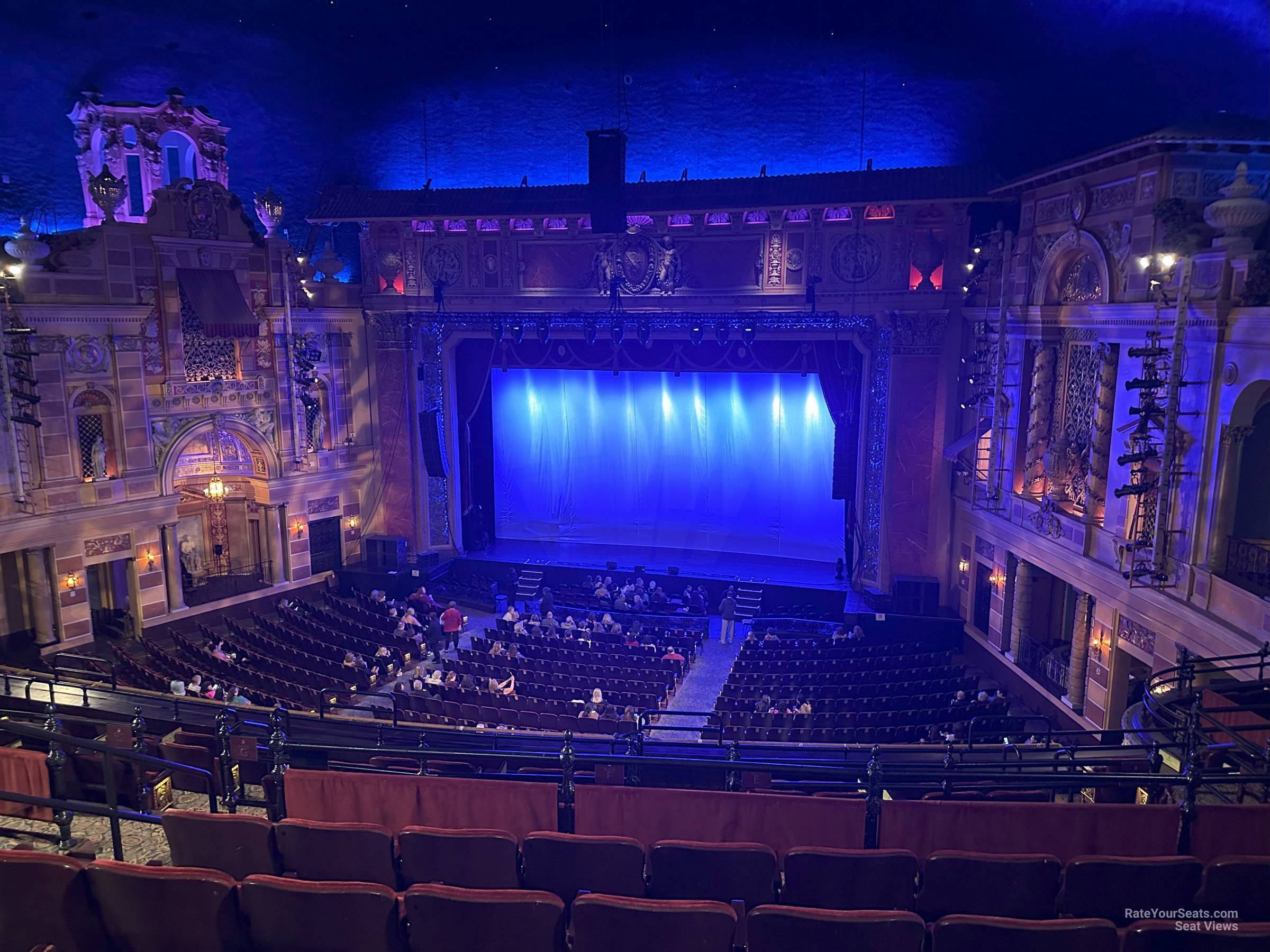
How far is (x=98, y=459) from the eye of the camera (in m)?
18.4

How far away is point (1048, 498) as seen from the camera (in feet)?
54.0

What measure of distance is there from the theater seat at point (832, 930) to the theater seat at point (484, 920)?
43.0 inches

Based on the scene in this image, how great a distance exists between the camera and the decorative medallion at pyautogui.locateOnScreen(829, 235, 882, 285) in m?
20.3

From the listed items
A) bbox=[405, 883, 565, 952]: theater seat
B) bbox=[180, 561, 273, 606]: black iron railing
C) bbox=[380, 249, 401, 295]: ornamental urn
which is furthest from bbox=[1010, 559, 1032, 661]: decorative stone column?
bbox=[180, 561, 273, 606]: black iron railing

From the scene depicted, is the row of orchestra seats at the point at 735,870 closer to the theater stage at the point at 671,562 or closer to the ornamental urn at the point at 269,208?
the theater stage at the point at 671,562

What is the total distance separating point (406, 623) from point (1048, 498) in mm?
13684

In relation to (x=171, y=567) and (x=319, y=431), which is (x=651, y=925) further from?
(x=319, y=431)

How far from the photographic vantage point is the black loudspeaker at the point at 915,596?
2052 cm

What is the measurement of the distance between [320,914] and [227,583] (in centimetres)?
1930

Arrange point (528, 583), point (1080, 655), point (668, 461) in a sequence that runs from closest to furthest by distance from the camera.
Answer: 1. point (1080, 655)
2. point (528, 583)
3. point (668, 461)

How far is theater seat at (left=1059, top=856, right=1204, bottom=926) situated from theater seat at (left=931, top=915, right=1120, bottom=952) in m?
0.70

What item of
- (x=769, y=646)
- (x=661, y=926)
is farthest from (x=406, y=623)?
(x=661, y=926)

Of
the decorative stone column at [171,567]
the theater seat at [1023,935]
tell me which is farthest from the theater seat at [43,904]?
the decorative stone column at [171,567]

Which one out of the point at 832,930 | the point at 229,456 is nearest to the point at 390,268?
the point at 229,456
